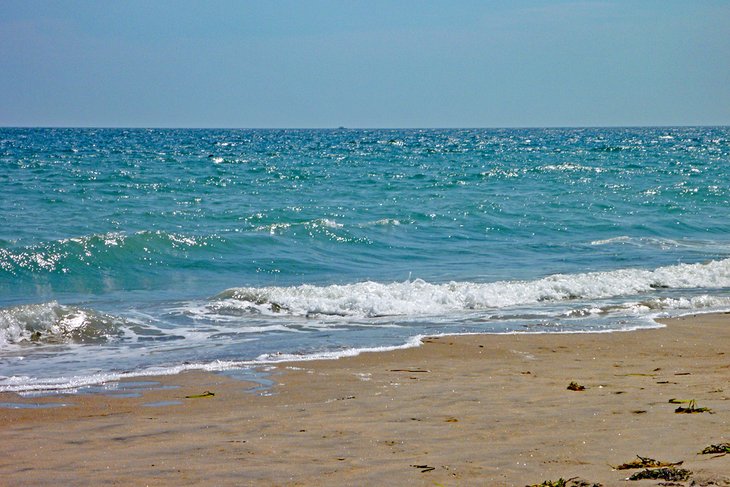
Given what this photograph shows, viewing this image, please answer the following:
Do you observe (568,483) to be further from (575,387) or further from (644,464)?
(575,387)

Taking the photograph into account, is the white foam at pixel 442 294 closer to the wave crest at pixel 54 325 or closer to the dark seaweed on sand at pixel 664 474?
the wave crest at pixel 54 325

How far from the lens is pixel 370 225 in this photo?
1952cm

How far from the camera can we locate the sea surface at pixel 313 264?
9320 millimetres

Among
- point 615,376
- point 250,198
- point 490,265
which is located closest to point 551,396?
point 615,376

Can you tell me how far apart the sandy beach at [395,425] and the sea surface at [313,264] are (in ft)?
3.50

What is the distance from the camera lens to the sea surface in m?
9.32

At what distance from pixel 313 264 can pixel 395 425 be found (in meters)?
10.1

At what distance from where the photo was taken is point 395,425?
521cm

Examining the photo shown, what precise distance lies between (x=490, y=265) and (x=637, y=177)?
21408 millimetres

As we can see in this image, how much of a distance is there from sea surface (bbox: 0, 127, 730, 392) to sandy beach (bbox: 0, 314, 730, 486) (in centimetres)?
107

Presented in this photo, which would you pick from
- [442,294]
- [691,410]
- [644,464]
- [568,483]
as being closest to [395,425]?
[568,483]

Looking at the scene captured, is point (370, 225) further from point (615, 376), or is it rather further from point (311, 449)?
point (311, 449)

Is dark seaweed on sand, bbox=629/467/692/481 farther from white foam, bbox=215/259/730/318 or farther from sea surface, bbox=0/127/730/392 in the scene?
white foam, bbox=215/259/730/318

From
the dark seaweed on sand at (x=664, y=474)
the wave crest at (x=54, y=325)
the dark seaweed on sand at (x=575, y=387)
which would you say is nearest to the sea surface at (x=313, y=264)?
the wave crest at (x=54, y=325)
